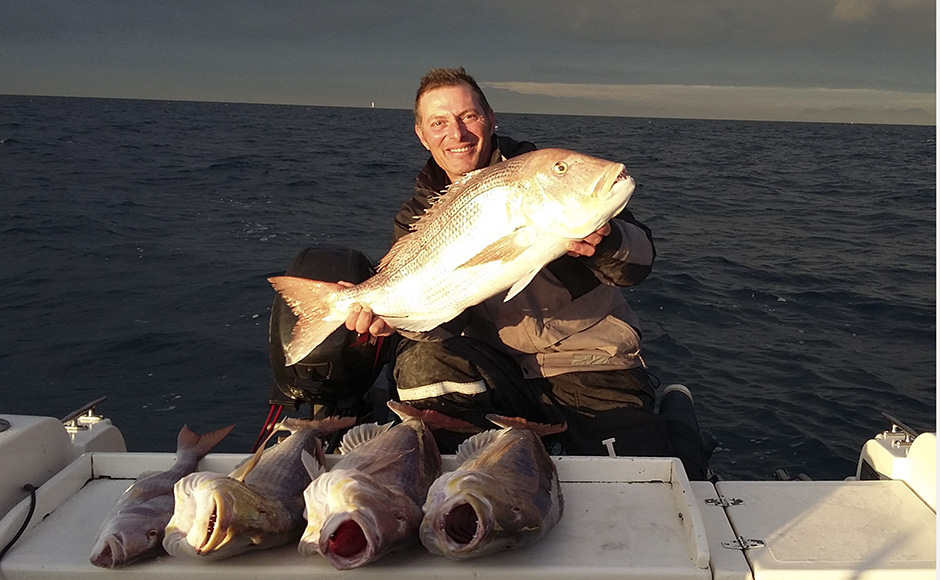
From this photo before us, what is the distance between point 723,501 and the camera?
9.55ft

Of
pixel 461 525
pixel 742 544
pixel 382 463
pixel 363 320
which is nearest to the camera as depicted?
pixel 461 525

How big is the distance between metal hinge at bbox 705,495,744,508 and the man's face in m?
2.32

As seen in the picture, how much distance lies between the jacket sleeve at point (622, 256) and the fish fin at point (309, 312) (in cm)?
127

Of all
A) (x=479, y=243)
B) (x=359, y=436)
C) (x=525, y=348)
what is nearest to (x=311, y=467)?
(x=359, y=436)

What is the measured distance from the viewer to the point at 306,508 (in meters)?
2.55

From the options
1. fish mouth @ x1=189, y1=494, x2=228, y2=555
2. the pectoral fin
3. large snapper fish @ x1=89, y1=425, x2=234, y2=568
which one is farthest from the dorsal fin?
fish mouth @ x1=189, y1=494, x2=228, y2=555

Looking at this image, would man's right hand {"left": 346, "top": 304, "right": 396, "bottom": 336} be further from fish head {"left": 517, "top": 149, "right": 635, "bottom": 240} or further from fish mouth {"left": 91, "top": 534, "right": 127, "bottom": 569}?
fish mouth {"left": 91, "top": 534, "right": 127, "bottom": 569}

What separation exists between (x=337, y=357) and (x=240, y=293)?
26.3 feet

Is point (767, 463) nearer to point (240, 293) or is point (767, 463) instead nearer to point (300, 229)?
point (240, 293)

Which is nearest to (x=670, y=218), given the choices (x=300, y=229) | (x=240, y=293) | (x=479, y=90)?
(x=300, y=229)

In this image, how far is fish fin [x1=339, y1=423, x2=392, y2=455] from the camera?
10.3ft

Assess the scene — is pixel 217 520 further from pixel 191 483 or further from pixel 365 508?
pixel 365 508

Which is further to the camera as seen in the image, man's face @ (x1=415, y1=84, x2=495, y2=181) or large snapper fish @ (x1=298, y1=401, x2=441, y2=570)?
man's face @ (x1=415, y1=84, x2=495, y2=181)

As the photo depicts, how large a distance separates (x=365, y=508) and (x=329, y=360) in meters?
1.82
